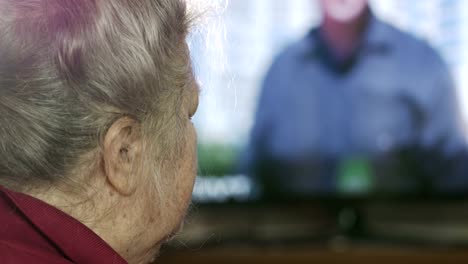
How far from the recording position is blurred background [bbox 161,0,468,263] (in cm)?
247

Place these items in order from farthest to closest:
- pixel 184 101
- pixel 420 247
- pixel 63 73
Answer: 1. pixel 420 247
2. pixel 184 101
3. pixel 63 73

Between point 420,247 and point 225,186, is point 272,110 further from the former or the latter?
point 420,247

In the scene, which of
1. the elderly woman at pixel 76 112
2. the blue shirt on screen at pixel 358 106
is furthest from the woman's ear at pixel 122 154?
the blue shirt on screen at pixel 358 106

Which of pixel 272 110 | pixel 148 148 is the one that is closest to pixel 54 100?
pixel 148 148

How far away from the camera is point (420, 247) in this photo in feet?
8.10

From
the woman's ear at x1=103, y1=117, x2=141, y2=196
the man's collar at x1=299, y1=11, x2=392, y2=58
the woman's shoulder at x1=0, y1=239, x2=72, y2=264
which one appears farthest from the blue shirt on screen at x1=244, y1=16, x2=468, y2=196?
the woman's shoulder at x1=0, y1=239, x2=72, y2=264

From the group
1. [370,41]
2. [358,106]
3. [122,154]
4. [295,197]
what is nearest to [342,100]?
[358,106]

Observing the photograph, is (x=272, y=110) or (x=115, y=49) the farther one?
(x=272, y=110)

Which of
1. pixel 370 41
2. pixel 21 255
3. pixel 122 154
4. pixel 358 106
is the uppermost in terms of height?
pixel 370 41

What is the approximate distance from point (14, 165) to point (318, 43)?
1666 mm

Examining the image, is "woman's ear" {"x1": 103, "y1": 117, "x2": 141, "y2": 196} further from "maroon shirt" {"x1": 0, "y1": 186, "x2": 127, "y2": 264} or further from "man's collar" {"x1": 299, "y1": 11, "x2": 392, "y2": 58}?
"man's collar" {"x1": 299, "y1": 11, "x2": 392, "y2": 58}

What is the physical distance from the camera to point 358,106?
2520 millimetres

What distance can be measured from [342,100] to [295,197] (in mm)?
310

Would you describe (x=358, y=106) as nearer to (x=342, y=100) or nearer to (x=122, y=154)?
(x=342, y=100)
